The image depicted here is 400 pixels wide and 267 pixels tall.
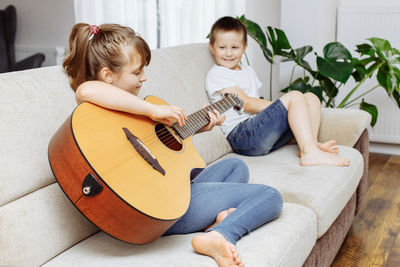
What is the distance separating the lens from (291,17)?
321 centimetres

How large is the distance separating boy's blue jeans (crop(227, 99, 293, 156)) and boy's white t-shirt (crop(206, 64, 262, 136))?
2.1 inches

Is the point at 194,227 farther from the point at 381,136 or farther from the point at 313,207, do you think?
the point at 381,136

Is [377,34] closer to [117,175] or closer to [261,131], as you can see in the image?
[261,131]

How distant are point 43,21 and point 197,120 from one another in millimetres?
3543

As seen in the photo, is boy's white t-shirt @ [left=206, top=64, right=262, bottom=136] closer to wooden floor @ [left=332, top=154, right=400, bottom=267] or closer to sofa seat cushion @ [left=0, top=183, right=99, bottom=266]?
wooden floor @ [left=332, top=154, right=400, bottom=267]

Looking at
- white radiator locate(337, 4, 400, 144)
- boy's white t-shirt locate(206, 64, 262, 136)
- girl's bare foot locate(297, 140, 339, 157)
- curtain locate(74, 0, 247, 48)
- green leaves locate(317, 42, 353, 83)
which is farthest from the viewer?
curtain locate(74, 0, 247, 48)

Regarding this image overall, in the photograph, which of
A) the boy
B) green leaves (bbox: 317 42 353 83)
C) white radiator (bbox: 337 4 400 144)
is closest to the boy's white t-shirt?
the boy

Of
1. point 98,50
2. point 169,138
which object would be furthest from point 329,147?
point 98,50

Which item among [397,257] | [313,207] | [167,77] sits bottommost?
[397,257]

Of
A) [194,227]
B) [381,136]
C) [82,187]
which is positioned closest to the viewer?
[82,187]

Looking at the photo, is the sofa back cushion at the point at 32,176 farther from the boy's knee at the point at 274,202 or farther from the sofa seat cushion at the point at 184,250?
the boy's knee at the point at 274,202

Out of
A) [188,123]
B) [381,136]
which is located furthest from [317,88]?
[188,123]

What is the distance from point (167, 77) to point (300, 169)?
653 millimetres

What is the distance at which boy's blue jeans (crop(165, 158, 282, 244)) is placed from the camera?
1.31 meters
